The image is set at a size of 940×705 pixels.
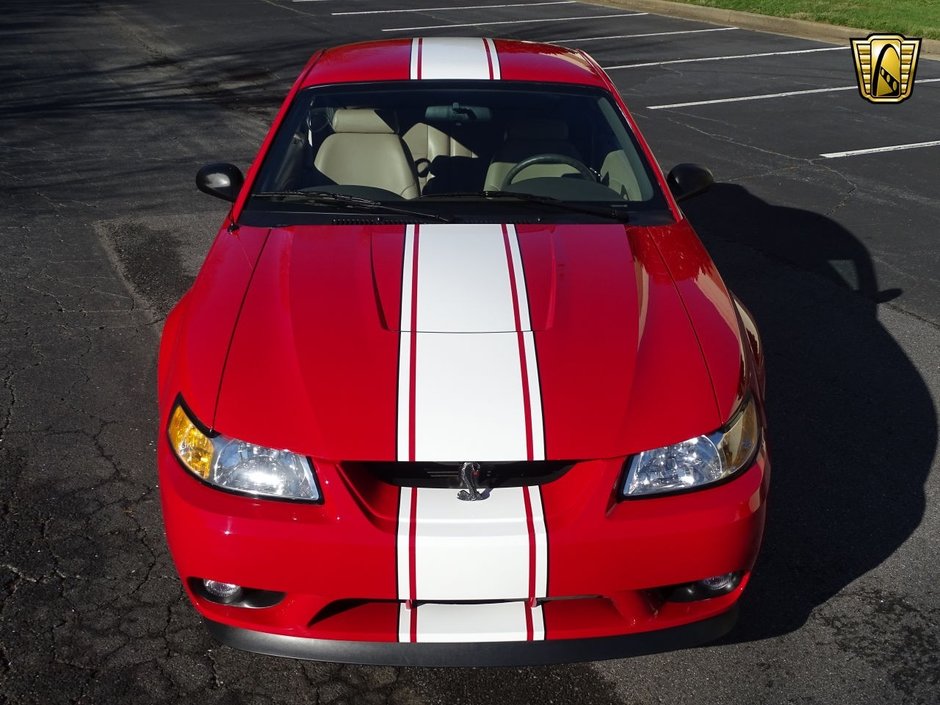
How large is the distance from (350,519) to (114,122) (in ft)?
28.5

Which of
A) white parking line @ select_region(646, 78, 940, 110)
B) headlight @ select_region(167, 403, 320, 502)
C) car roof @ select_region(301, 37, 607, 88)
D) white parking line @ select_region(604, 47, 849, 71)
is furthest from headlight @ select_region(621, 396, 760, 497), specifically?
white parking line @ select_region(604, 47, 849, 71)

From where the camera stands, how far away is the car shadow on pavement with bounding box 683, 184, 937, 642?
3602 mm

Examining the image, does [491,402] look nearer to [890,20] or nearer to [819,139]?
[819,139]

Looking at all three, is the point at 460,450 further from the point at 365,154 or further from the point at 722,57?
the point at 722,57

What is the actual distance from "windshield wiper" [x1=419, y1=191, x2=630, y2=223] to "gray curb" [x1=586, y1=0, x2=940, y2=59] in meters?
13.6

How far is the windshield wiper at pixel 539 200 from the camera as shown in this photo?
3.85 metres

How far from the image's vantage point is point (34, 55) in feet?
46.6

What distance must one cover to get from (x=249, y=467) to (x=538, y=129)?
2.27m

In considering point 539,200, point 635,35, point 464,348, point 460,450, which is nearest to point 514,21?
point 635,35

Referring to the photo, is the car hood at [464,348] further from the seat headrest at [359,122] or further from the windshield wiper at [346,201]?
the seat headrest at [359,122]

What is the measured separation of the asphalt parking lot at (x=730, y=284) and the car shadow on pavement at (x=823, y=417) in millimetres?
15

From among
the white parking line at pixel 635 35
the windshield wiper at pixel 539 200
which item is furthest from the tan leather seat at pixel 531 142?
the white parking line at pixel 635 35

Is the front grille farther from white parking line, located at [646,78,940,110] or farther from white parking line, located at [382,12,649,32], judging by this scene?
white parking line, located at [382,12,649,32]

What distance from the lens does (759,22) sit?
1803cm
